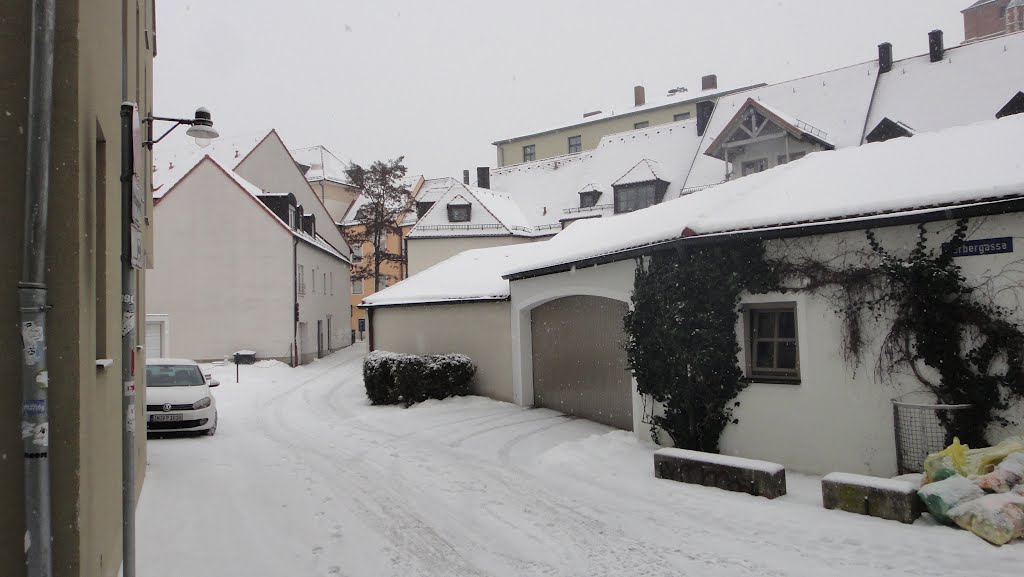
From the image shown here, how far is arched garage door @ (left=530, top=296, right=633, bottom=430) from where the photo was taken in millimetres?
12695

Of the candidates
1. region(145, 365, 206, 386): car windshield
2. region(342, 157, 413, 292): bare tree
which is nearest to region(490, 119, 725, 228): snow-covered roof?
region(342, 157, 413, 292): bare tree

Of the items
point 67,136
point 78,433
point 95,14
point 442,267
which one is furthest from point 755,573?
point 442,267

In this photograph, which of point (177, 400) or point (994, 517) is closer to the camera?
point (994, 517)

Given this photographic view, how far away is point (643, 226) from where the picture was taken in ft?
41.2

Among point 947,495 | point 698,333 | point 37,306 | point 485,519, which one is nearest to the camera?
point 37,306

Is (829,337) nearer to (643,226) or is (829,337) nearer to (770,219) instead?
(770,219)

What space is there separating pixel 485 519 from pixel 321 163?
5062 centimetres

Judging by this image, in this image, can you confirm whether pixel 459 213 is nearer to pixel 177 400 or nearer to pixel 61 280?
pixel 177 400

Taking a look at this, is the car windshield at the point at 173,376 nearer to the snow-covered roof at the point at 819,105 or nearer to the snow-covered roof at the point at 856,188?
the snow-covered roof at the point at 856,188

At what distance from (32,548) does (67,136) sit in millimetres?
1883

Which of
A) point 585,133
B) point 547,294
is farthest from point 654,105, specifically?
point 547,294

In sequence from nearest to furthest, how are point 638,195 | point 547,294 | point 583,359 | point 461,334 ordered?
point 583,359 < point 547,294 < point 461,334 < point 638,195

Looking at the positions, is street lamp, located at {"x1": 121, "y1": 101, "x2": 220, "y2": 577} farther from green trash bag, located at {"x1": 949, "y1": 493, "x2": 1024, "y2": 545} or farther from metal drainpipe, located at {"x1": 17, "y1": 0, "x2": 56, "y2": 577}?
green trash bag, located at {"x1": 949, "y1": 493, "x2": 1024, "y2": 545}

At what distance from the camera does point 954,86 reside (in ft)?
84.6
